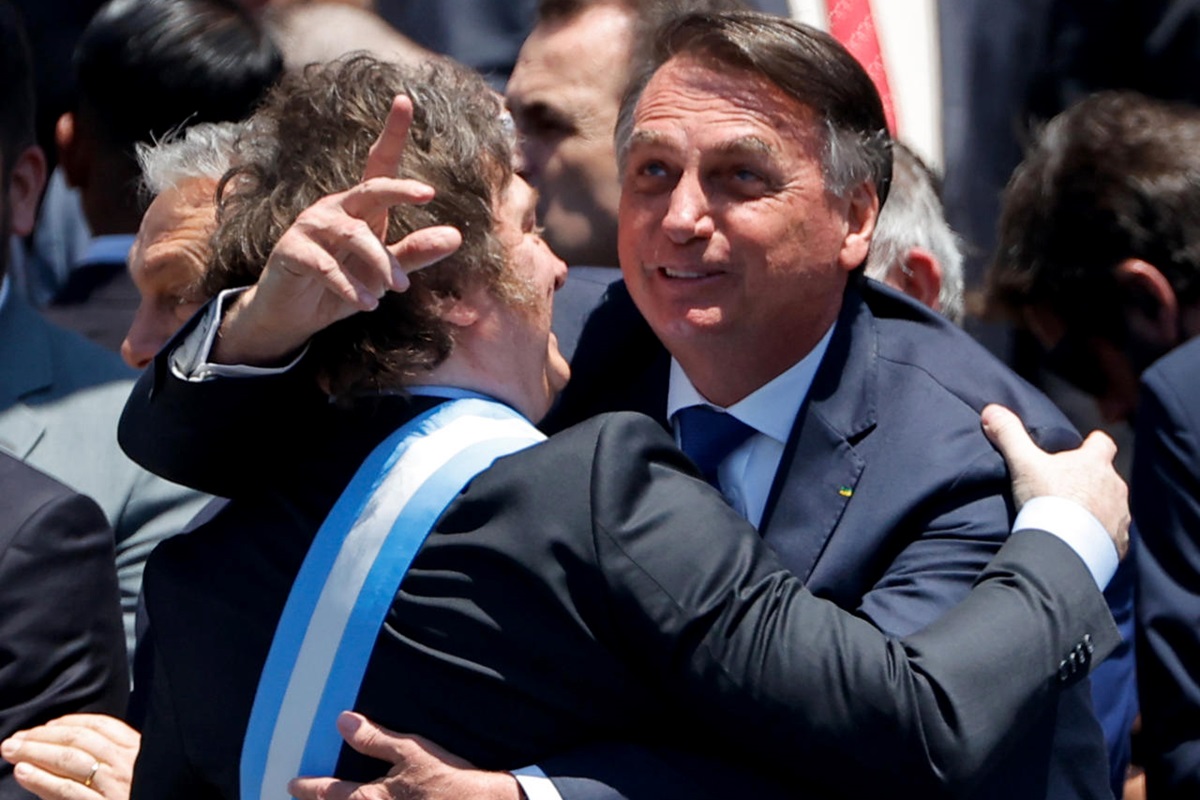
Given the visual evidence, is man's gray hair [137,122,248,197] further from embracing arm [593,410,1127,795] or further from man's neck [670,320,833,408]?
embracing arm [593,410,1127,795]

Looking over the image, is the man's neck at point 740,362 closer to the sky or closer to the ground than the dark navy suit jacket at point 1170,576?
closer to the sky

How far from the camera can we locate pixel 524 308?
2352 mm

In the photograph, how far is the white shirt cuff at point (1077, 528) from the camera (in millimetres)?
2346

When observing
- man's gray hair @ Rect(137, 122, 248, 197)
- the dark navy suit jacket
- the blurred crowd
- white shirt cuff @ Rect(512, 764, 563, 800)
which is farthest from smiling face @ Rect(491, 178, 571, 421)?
the dark navy suit jacket

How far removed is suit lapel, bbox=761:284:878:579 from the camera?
258 cm

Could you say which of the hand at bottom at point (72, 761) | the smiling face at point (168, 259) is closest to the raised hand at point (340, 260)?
the hand at bottom at point (72, 761)

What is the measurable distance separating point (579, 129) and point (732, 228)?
1074 millimetres

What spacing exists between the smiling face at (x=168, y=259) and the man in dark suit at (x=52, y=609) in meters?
0.56

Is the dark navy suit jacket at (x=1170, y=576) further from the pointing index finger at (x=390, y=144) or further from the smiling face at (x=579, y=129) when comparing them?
the pointing index finger at (x=390, y=144)

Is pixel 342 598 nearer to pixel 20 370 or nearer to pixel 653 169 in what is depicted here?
pixel 653 169

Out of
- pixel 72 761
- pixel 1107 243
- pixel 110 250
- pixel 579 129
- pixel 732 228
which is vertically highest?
pixel 732 228

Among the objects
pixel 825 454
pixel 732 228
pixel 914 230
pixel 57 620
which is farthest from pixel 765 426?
pixel 57 620

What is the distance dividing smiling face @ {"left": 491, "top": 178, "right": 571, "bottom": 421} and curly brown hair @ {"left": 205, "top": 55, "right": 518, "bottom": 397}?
3 cm

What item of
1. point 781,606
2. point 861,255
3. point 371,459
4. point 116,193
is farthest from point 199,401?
point 116,193
